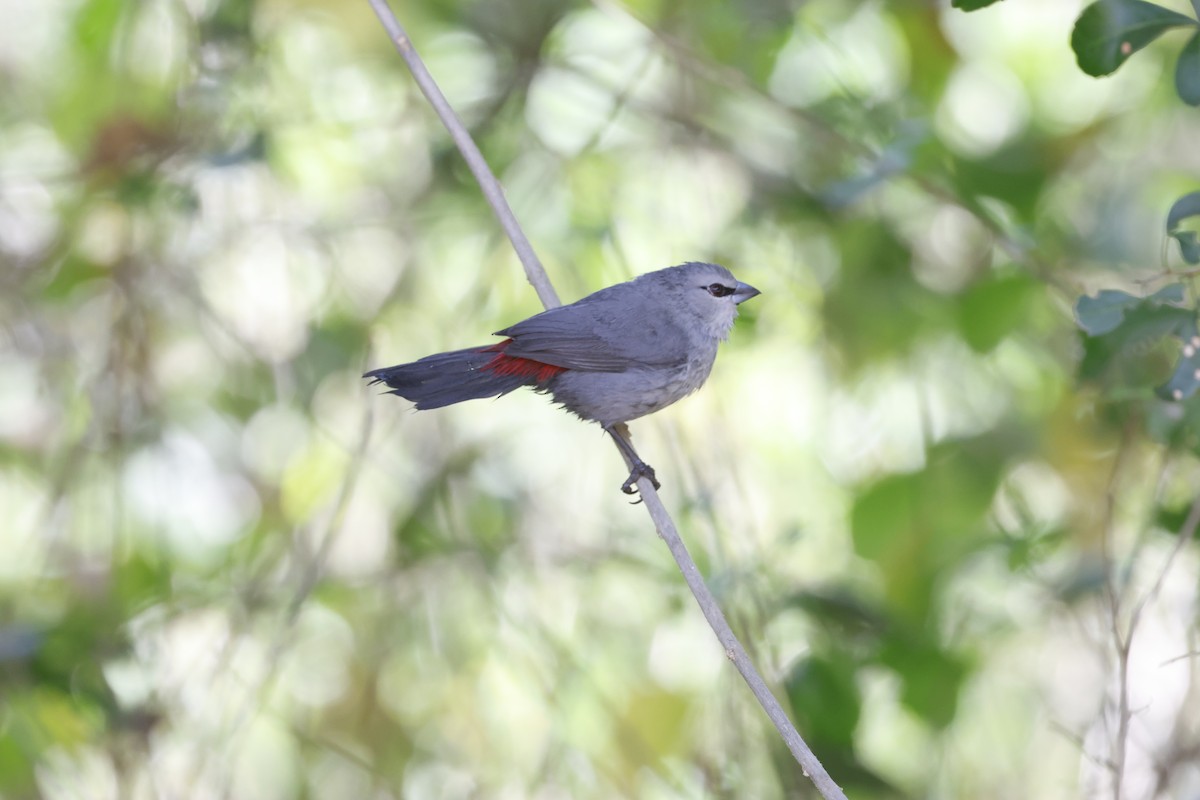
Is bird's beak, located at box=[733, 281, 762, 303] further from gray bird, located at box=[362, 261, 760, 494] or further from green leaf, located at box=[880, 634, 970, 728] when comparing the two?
green leaf, located at box=[880, 634, 970, 728]

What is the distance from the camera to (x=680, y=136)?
202 inches

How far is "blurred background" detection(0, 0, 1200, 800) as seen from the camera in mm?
4230

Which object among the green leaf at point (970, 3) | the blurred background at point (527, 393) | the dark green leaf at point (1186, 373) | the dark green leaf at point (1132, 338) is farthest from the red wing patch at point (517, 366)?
the dark green leaf at point (1186, 373)

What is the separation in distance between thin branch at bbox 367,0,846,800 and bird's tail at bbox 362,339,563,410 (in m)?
0.32

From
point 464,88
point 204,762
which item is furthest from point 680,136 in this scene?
point 204,762

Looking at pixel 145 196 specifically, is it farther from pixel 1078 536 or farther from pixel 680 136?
pixel 1078 536

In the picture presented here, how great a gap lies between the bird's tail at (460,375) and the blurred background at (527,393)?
727 millimetres

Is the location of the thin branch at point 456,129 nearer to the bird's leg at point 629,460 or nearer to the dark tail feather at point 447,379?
the dark tail feather at point 447,379

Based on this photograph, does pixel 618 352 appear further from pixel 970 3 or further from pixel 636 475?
pixel 970 3

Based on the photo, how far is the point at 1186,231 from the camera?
2520mm

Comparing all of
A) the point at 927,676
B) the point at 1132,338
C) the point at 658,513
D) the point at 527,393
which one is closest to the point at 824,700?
the point at 927,676

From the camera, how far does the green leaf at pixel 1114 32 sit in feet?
8.10

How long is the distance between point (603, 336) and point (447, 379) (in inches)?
23.6

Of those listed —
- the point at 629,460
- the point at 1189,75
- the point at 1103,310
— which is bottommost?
the point at 629,460
